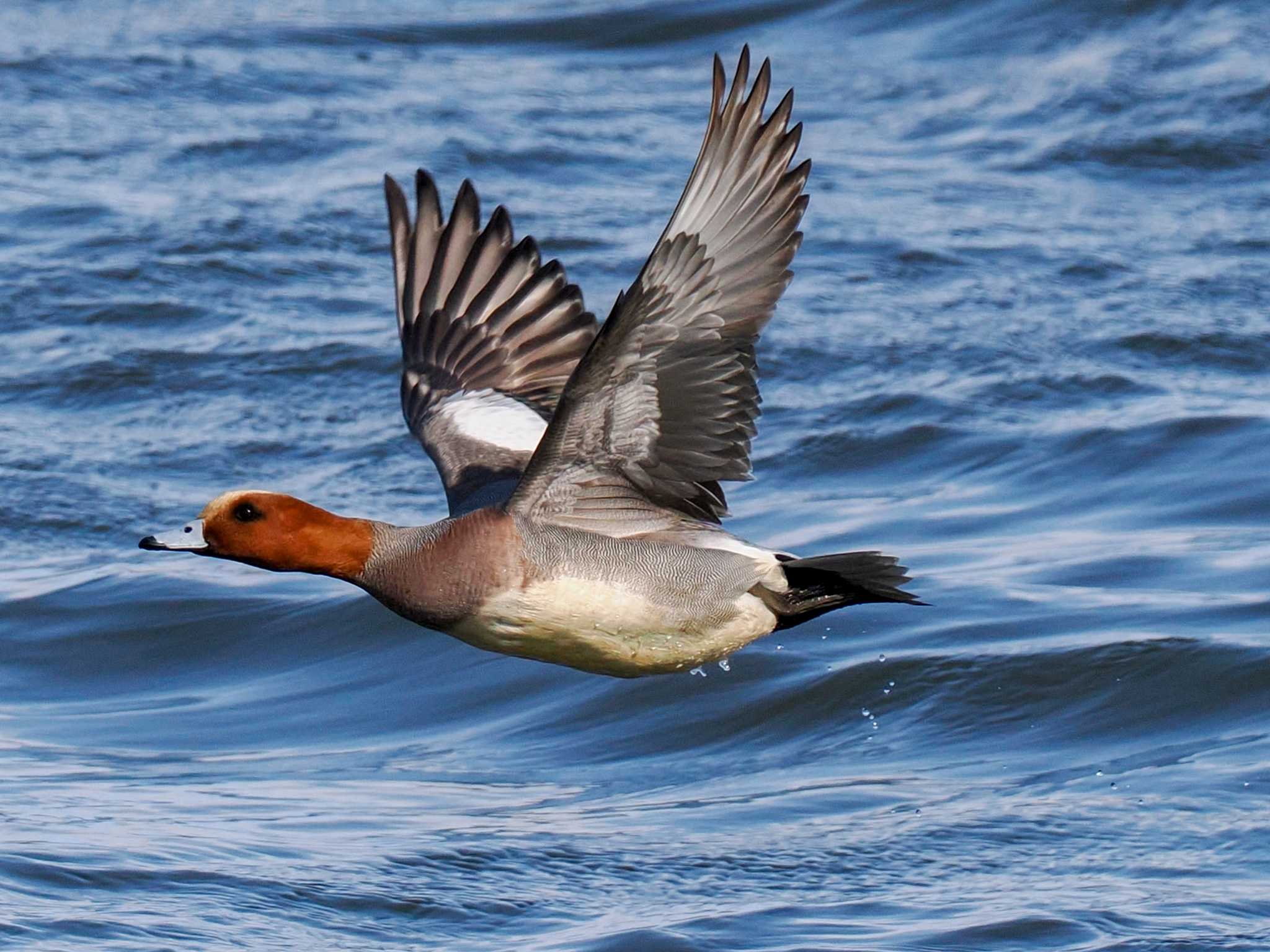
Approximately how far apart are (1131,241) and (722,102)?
6707 mm

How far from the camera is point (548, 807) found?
724cm

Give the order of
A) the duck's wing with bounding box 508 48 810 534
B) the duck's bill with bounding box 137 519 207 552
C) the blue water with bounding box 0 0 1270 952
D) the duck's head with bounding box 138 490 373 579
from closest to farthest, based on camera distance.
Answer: the duck's wing with bounding box 508 48 810 534, the duck's bill with bounding box 137 519 207 552, the duck's head with bounding box 138 490 373 579, the blue water with bounding box 0 0 1270 952

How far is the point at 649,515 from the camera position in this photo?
5.35m

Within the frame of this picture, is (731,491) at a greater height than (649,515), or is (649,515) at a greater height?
(649,515)

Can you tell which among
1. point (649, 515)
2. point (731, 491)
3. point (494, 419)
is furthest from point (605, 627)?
point (731, 491)

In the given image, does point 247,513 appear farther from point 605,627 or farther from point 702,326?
point 702,326

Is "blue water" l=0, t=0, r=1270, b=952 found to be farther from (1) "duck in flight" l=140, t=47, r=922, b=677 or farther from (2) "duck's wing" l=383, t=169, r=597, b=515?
(2) "duck's wing" l=383, t=169, r=597, b=515

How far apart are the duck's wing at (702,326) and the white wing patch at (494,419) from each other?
2.78ft

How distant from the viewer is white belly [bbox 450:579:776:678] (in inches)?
203

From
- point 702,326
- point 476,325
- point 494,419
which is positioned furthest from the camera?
point 476,325

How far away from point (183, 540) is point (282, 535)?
0.80 feet

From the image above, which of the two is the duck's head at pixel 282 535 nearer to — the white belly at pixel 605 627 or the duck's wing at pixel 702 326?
the white belly at pixel 605 627

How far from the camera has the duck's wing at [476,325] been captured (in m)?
6.16

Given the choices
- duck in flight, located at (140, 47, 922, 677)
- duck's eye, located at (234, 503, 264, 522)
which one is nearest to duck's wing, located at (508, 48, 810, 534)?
duck in flight, located at (140, 47, 922, 677)
